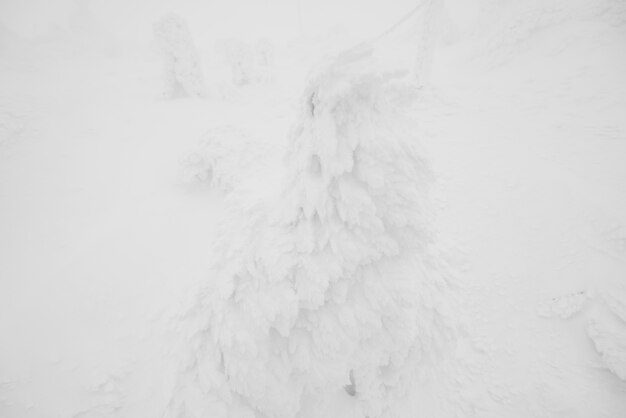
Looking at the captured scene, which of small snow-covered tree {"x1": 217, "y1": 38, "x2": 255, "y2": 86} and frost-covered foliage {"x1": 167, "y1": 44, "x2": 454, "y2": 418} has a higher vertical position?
small snow-covered tree {"x1": 217, "y1": 38, "x2": 255, "y2": 86}

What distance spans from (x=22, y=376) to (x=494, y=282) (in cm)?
1715

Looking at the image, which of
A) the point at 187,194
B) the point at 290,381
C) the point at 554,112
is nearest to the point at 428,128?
the point at 554,112

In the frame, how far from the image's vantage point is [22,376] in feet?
29.3

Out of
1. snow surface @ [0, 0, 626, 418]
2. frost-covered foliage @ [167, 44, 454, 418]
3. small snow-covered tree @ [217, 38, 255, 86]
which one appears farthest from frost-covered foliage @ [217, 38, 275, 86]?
frost-covered foliage @ [167, 44, 454, 418]

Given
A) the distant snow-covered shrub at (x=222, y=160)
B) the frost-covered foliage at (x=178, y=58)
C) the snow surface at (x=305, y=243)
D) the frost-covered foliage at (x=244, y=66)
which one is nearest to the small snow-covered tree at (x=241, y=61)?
the frost-covered foliage at (x=244, y=66)

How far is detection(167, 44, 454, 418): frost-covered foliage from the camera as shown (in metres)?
4.66

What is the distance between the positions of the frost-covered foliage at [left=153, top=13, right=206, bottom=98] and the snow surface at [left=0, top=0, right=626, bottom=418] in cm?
149

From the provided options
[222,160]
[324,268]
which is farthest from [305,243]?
[222,160]

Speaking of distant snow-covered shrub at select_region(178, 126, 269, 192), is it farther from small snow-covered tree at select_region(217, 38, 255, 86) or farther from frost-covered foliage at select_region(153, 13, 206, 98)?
small snow-covered tree at select_region(217, 38, 255, 86)

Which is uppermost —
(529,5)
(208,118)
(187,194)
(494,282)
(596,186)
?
(529,5)

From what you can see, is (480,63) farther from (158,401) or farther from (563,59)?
(158,401)

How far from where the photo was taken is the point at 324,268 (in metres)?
5.19

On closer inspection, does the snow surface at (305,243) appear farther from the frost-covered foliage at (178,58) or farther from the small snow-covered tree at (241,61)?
the small snow-covered tree at (241,61)

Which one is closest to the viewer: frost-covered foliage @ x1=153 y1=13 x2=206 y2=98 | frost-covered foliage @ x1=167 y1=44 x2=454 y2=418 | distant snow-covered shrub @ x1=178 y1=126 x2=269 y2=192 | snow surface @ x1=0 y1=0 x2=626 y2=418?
frost-covered foliage @ x1=167 y1=44 x2=454 y2=418
